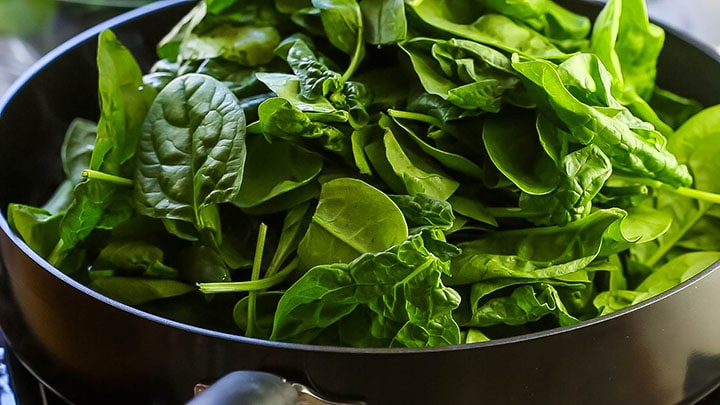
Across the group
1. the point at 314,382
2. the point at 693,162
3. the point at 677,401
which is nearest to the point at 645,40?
the point at 693,162

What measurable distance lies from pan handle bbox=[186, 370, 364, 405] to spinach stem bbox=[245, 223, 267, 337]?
3.0 inches

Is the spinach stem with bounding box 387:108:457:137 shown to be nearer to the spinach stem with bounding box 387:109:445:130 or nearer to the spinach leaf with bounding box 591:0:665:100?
the spinach stem with bounding box 387:109:445:130

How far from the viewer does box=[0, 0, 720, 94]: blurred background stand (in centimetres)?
106

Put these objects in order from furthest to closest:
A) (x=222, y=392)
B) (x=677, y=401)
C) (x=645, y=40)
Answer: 1. (x=645, y=40)
2. (x=677, y=401)
3. (x=222, y=392)

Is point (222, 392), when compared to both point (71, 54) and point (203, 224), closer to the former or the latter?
point (203, 224)

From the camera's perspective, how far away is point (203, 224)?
0.50 metres

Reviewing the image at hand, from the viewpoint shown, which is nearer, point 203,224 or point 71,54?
point 203,224

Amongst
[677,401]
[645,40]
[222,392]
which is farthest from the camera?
[645,40]

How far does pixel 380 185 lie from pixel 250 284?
0.32 feet

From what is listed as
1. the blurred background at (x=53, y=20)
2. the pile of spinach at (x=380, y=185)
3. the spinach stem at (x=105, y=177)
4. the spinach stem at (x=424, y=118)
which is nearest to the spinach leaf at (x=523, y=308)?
the pile of spinach at (x=380, y=185)

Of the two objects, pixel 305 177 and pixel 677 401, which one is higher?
pixel 305 177

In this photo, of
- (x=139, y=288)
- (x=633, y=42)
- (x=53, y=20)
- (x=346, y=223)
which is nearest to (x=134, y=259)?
(x=139, y=288)

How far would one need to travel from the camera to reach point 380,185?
52 cm

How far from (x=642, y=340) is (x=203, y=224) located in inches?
9.4
